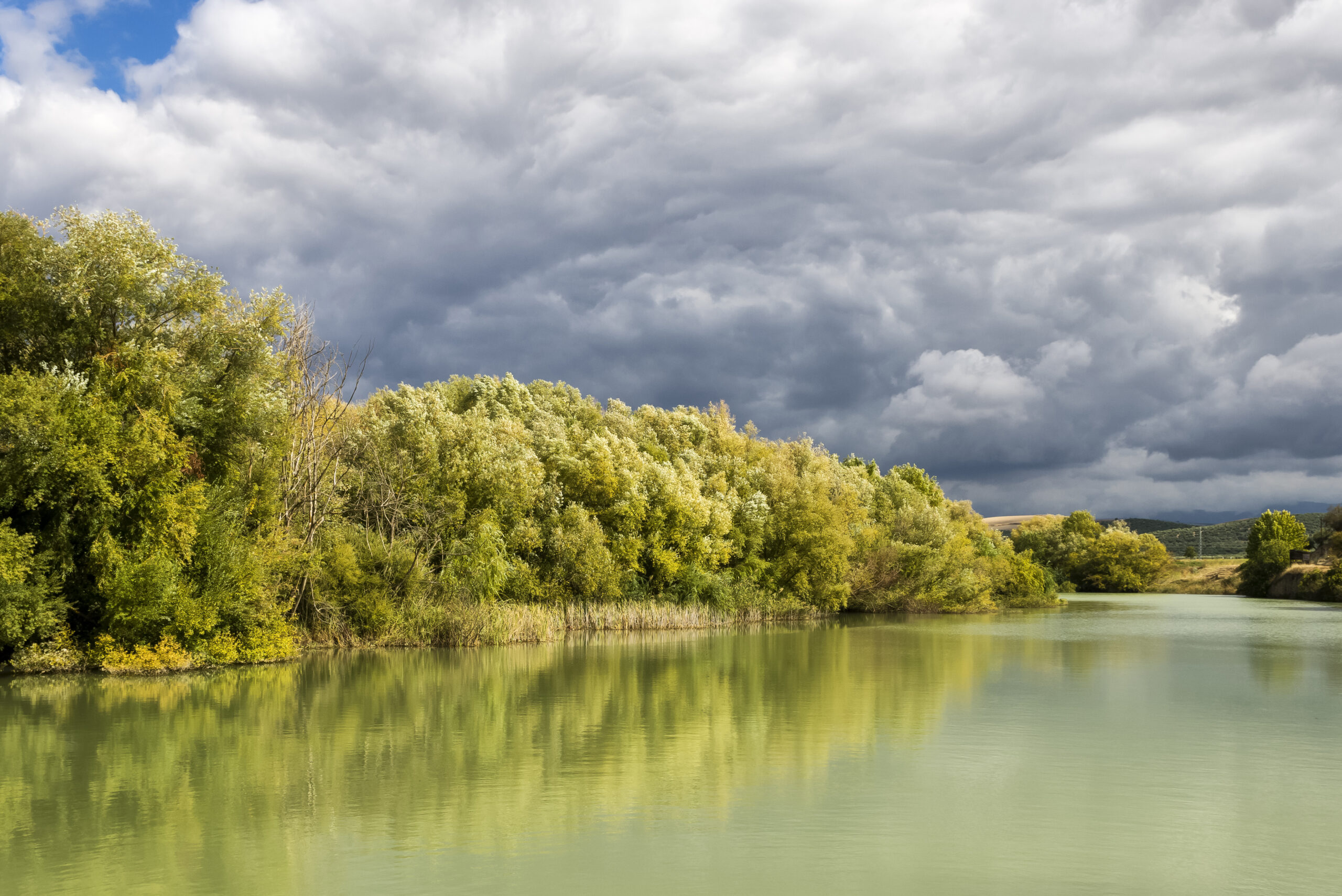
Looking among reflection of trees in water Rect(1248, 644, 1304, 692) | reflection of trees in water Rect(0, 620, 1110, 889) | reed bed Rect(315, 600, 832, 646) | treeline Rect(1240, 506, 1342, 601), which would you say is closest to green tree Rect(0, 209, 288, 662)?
reflection of trees in water Rect(0, 620, 1110, 889)

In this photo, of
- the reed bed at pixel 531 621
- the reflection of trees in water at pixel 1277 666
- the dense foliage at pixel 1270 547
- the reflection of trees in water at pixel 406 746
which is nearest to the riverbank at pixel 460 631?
the reed bed at pixel 531 621

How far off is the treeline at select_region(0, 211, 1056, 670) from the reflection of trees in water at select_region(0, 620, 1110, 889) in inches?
99.2

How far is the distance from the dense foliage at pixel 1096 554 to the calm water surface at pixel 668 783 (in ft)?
355

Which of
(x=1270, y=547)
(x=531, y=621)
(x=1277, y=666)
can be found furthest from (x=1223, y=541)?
(x=531, y=621)

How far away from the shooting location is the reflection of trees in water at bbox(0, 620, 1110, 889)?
43.3 ft

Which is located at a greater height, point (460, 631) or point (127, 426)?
point (127, 426)

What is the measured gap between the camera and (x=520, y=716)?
22.9 m

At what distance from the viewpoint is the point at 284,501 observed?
37.0 m

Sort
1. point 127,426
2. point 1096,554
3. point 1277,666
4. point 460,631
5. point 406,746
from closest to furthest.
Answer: point 406,746
point 127,426
point 1277,666
point 460,631
point 1096,554

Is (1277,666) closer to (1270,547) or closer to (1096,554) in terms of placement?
(1270,547)

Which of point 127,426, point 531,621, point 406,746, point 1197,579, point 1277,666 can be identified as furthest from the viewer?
point 1197,579

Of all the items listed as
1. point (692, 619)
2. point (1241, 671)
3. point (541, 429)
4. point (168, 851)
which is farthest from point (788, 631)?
point (168, 851)

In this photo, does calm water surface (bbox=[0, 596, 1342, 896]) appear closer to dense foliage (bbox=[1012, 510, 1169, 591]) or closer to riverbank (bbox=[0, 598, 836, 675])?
riverbank (bbox=[0, 598, 836, 675])

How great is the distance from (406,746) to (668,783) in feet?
20.2
